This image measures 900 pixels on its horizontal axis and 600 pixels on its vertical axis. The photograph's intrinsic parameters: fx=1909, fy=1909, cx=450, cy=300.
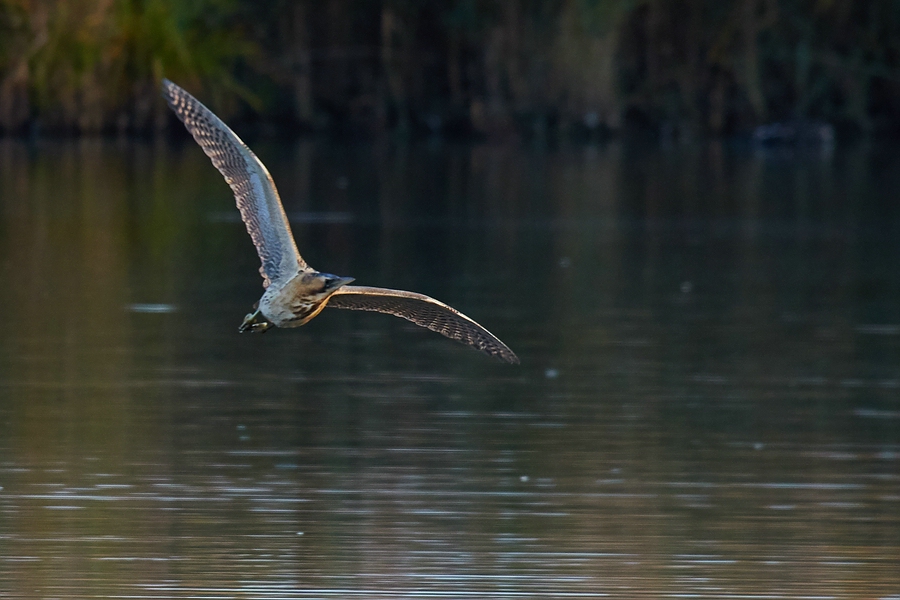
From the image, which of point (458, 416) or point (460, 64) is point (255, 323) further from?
point (460, 64)

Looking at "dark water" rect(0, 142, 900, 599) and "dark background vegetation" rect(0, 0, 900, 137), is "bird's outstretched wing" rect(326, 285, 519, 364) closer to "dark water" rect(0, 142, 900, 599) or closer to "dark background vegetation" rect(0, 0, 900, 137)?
"dark water" rect(0, 142, 900, 599)

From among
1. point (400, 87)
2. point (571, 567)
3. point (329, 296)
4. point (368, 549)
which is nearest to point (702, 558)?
point (571, 567)

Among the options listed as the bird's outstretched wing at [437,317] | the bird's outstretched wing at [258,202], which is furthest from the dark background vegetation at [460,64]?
the bird's outstretched wing at [258,202]

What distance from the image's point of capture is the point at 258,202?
744cm

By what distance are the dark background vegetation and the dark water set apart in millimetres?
13038

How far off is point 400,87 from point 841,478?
29.9 metres

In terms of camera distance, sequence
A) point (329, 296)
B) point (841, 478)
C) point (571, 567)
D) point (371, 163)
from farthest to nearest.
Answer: point (371, 163)
point (841, 478)
point (329, 296)
point (571, 567)

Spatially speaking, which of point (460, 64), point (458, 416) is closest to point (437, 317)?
point (458, 416)

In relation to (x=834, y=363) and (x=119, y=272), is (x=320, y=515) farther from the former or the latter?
(x=119, y=272)

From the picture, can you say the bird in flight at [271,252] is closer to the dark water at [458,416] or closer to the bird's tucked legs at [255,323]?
the bird's tucked legs at [255,323]

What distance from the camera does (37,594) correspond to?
6.50 metres

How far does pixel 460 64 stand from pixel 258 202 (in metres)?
32.8

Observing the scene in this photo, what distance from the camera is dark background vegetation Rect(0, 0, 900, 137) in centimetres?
3291

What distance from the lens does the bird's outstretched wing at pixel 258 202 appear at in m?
7.41
